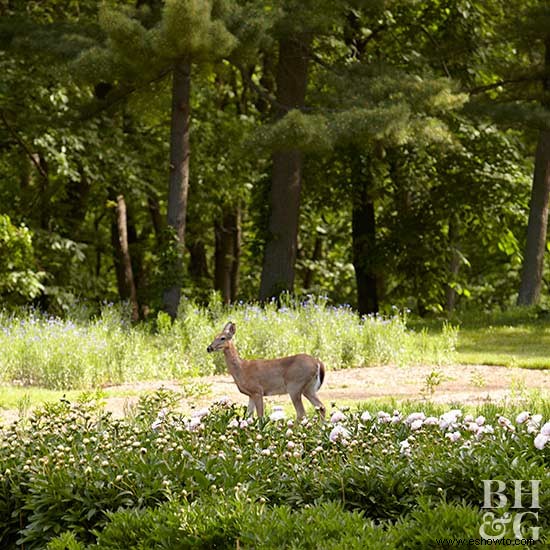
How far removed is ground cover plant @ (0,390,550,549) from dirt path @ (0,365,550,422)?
261cm

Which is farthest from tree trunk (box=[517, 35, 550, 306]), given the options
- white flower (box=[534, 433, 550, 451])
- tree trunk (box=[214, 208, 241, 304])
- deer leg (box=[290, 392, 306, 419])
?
white flower (box=[534, 433, 550, 451])

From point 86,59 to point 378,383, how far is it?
736 centimetres

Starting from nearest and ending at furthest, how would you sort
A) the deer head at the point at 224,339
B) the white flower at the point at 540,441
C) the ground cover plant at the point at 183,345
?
the white flower at the point at 540,441
the deer head at the point at 224,339
the ground cover plant at the point at 183,345

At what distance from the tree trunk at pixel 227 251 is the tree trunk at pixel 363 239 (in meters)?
3.68

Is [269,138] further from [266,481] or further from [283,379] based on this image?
[266,481]

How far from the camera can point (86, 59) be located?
15.2 m

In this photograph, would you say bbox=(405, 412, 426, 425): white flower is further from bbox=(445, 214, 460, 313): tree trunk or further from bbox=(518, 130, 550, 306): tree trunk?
bbox=(445, 214, 460, 313): tree trunk

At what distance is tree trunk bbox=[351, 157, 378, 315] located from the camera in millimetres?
21594

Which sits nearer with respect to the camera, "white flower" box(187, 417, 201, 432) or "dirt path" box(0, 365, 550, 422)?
"white flower" box(187, 417, 201, 432)

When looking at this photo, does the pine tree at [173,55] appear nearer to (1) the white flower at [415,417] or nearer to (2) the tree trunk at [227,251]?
(2) the tree trunk at [227,251]

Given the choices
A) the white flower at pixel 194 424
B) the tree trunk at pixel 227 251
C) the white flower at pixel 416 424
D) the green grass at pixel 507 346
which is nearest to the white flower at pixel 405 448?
the white flower at pixel 416 424

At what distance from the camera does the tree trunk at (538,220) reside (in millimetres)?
19469

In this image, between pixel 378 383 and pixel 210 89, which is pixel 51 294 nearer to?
pixel 210 89

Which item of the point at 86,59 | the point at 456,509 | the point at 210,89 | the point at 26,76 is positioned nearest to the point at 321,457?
the point at 456,509
